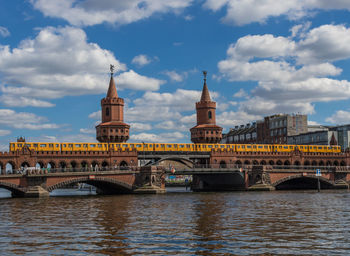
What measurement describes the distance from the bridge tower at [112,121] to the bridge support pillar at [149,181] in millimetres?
30003

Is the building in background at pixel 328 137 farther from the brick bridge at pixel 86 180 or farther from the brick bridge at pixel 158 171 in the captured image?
the brick bridge at pixel 86 180

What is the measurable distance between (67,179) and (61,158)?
20563mm

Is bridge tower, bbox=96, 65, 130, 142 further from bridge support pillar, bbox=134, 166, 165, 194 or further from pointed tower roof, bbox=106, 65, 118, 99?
bridge support pillar, bbox=134, 166, 165, 194

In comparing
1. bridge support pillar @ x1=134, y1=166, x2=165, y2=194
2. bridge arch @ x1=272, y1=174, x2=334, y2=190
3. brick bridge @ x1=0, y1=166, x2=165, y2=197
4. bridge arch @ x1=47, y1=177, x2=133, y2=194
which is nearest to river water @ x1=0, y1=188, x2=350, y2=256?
brick bridge @ x1=0, y1=166, x2=165, y2=197

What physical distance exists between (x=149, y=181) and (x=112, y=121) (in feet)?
114

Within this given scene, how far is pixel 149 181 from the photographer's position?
89.4 m

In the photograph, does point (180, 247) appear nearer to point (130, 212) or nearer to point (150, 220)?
point (150, 220)

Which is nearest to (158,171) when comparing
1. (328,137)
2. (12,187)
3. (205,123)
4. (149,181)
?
(149,181)

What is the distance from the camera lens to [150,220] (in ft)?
136

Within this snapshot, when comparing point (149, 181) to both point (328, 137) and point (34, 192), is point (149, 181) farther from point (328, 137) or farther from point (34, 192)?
point (328, 137)

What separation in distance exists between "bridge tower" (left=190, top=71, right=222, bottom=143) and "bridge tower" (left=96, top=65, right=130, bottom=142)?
2167 cm

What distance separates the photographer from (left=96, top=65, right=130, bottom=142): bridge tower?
11831 centimetres

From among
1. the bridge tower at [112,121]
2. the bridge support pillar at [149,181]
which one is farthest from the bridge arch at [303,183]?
the bridge tower at [112,121]

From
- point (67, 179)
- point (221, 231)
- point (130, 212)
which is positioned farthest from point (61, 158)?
point (221, 231)
